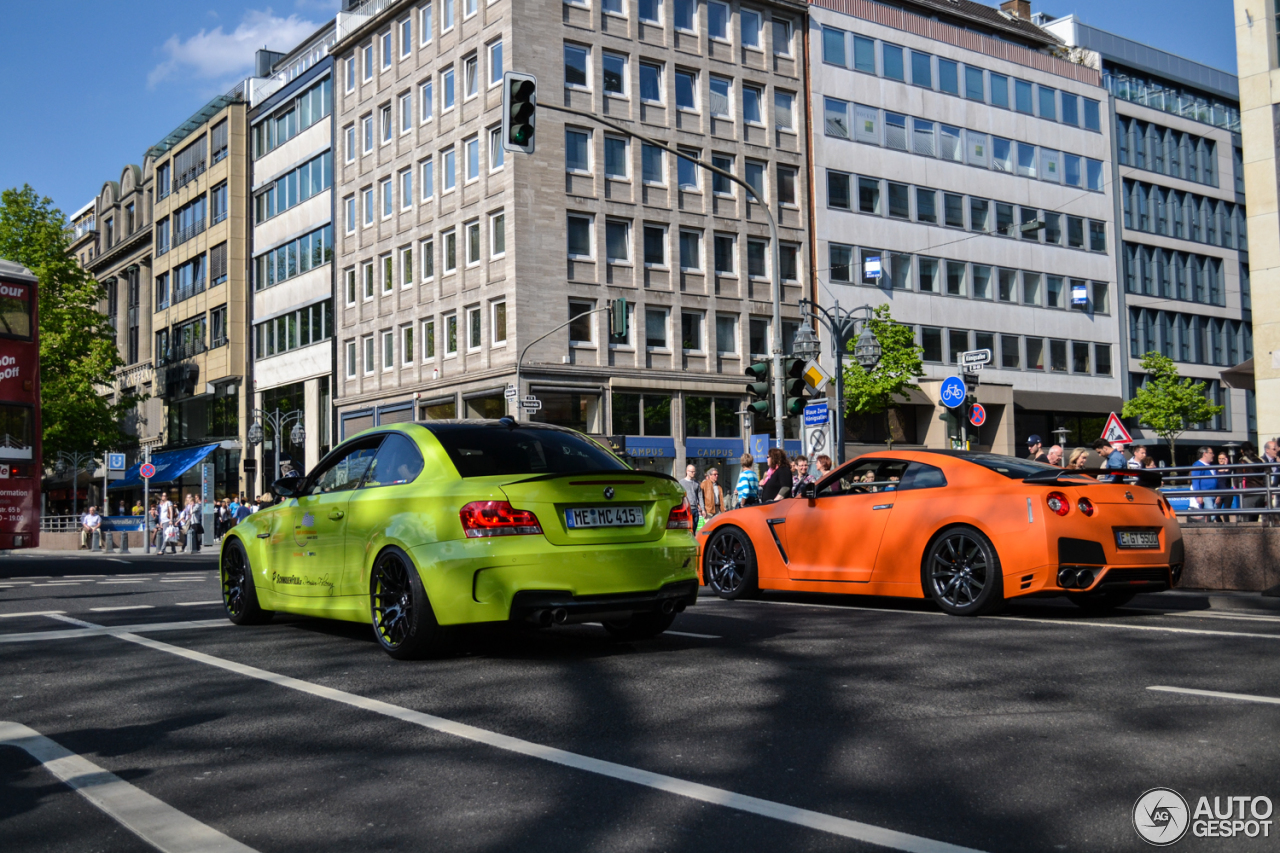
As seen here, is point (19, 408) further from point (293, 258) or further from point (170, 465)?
point (170, 465)

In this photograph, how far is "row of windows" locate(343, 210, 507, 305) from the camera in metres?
41.1

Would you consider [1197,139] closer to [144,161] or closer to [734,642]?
[144,161]

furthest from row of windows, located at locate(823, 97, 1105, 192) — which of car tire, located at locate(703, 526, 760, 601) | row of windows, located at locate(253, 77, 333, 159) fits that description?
car tire, located at locate(703, 526, 760, 601)

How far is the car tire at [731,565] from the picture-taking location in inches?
464

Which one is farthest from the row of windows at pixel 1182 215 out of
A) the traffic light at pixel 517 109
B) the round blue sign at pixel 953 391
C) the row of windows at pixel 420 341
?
the traffic light at pixel 517 109

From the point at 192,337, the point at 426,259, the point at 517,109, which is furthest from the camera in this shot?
the point at 192,337

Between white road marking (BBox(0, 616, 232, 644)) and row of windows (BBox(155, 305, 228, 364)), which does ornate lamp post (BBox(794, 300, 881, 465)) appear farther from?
row of windows (BBox(155, 305, 228, 364))

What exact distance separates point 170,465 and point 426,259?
22.2m

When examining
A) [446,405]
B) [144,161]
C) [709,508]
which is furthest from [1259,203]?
[144,161]

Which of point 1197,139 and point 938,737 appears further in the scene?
point 1197,139

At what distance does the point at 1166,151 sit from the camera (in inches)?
2335

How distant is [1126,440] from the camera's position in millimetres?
22391

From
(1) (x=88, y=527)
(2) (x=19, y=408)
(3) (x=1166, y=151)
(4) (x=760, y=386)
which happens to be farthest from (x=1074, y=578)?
(3) (x=1166, y=151)

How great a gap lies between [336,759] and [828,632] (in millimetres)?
A: 4622
